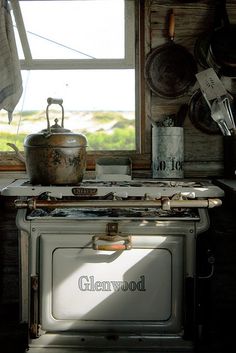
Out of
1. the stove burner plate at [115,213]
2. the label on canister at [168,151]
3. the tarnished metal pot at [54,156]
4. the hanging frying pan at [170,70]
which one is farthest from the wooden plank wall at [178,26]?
the stove burner plate at [115,213]

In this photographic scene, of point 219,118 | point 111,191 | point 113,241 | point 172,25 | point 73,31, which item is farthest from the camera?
point 73,31

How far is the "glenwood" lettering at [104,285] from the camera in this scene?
2.27 m

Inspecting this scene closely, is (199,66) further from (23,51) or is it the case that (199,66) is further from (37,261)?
(37,261)

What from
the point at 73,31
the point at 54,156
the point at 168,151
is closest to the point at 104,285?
the point at 54,156

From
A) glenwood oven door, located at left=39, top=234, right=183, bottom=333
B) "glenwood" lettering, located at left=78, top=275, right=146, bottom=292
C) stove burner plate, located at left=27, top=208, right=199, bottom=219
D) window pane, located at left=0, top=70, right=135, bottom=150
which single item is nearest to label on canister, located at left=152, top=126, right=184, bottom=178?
window pane, located at left=0, top=70, right=135, bottom=150

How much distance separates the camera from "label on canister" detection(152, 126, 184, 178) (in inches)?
110

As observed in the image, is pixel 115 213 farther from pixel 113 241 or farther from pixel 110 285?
pixel 110 285

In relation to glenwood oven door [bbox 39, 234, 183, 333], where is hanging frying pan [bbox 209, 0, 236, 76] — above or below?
above

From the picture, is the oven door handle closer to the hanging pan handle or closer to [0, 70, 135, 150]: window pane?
[0, 70, 135, 150]: window pane

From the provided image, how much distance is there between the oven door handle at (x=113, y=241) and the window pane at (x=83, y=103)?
99 centimetres

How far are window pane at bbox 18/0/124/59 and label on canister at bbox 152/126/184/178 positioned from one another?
63cm

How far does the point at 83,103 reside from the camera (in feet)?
10.4

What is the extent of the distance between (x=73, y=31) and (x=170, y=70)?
65 centimetres

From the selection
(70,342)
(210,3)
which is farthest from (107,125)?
(70,342)
